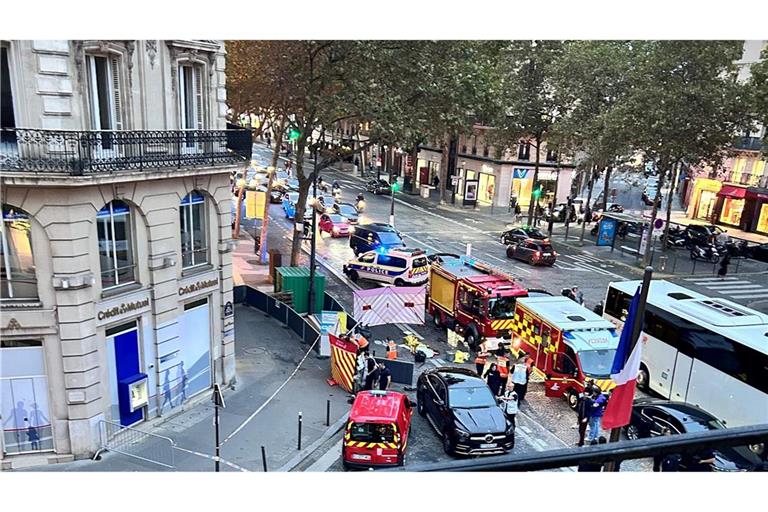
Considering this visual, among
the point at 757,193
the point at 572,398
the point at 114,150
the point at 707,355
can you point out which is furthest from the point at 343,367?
the point at 757,193

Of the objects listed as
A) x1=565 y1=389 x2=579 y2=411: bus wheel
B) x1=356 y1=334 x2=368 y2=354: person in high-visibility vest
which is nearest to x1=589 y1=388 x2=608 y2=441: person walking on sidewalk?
x1=565 y1=389 x2=579 y2=411: bus wheel

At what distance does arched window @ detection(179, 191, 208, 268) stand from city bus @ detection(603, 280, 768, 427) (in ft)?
45.6

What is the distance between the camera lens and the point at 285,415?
16.8 m

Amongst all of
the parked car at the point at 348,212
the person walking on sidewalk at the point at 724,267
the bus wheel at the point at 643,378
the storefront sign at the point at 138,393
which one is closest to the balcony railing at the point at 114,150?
the storefront sign at the point at 138,393

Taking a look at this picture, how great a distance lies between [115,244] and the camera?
48.8ft

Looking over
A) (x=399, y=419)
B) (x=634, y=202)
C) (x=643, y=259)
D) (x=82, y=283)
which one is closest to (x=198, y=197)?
(x=82, y=283)

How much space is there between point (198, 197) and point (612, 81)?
3168cm

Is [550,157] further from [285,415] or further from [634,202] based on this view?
[285,415]

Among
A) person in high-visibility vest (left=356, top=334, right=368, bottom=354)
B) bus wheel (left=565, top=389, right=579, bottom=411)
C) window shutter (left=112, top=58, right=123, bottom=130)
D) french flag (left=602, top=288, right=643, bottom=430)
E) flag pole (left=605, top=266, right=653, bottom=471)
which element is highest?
window shutter (left=112, top=58, right=123, bottom=130)

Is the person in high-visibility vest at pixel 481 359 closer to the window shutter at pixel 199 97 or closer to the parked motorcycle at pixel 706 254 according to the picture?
the window shutter at pixel 199 97

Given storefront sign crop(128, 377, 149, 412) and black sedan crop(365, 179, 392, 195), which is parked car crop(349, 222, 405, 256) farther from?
black sedan crop(365, 179, 392, 195)

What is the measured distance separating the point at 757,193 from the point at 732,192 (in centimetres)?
235

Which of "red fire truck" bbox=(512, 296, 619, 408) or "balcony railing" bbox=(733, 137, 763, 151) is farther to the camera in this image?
"balcony railing" bbox=(733, 137, 763, 151)

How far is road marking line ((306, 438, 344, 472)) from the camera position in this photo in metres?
14.4
